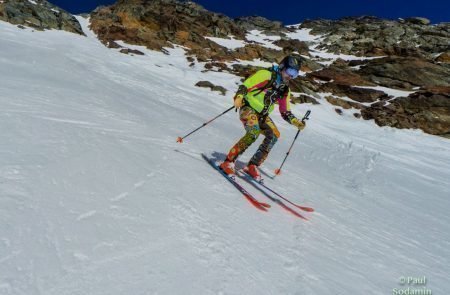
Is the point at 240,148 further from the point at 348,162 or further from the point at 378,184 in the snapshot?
the point at 348,162

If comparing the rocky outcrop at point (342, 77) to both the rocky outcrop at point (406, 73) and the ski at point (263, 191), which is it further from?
the ski at point (263, 191)

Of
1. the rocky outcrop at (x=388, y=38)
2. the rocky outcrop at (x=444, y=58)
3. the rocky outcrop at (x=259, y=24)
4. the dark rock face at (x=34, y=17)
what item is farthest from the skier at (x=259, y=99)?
the rocky outcrop at (x=259, y=24)

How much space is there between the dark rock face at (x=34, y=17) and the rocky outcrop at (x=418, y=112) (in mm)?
32686

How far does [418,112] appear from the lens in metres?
31.5

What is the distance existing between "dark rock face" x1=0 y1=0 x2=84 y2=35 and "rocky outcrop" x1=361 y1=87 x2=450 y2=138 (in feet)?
107

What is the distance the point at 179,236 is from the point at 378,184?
824cm

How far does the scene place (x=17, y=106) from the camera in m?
7.36

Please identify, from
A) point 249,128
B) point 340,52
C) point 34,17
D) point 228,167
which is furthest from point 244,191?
point 340,52

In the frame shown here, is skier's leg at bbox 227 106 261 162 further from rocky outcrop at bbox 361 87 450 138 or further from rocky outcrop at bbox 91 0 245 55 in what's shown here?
rocky outcrop at bbox 91 0 245 55

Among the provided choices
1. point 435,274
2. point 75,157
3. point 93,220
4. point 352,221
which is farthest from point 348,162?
point 93,220

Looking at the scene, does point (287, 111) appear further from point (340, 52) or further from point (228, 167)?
point (340, 52)

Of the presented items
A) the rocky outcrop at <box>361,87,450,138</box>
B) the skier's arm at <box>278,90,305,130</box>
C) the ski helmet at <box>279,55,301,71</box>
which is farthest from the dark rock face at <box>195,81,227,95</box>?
the ski helmet at <box>279,55,301,71</box>

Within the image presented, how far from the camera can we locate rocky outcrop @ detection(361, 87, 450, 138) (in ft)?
95.5

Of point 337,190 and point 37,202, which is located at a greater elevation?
point 337,190
